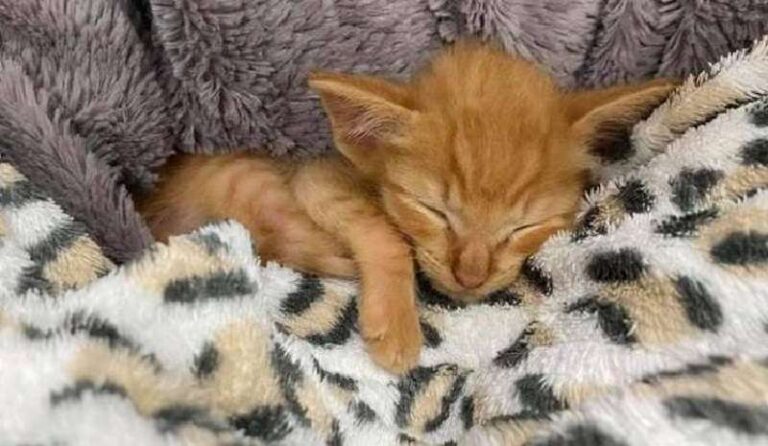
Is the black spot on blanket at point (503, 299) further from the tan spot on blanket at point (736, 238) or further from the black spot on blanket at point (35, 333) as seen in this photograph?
the black spot on blanket at point (35, 333)

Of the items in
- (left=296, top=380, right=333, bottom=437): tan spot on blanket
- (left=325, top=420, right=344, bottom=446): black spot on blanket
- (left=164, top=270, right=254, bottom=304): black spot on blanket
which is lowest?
(left=325, top=420, right=344, bottom=446): black spot on blanket

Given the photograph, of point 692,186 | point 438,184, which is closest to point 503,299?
point 438,184

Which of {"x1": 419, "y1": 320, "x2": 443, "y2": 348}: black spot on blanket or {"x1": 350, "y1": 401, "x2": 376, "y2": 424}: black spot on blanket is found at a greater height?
{"x1": 350, "y1": 401, "x2": 376, "y2": 424}: black spot on blanket

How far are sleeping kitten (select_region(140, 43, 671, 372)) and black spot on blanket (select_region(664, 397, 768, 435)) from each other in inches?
14.7

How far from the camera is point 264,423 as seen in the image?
1.04 m

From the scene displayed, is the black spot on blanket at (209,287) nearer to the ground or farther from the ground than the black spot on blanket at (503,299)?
farther from the ground

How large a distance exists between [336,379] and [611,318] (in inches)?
11.9

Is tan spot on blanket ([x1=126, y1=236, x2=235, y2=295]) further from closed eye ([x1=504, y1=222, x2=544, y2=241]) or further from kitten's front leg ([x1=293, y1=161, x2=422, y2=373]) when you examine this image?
closed eye ([x1=504, y1=222, x2=544, y2=241])

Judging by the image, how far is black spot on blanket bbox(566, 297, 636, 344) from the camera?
3.71 feet

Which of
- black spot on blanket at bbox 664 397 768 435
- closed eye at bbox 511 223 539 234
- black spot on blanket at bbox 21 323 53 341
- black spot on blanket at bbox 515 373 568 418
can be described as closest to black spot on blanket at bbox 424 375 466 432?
black spot on blanket at bbox 515 373 568 418

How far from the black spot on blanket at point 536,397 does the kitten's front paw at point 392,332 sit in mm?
155

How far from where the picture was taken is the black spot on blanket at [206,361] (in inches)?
41.4

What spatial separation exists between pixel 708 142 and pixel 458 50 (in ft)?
1.15

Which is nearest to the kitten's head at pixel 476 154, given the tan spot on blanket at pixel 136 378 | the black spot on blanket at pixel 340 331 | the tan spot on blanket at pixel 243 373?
the black spot on blanket at pixel 340 331
